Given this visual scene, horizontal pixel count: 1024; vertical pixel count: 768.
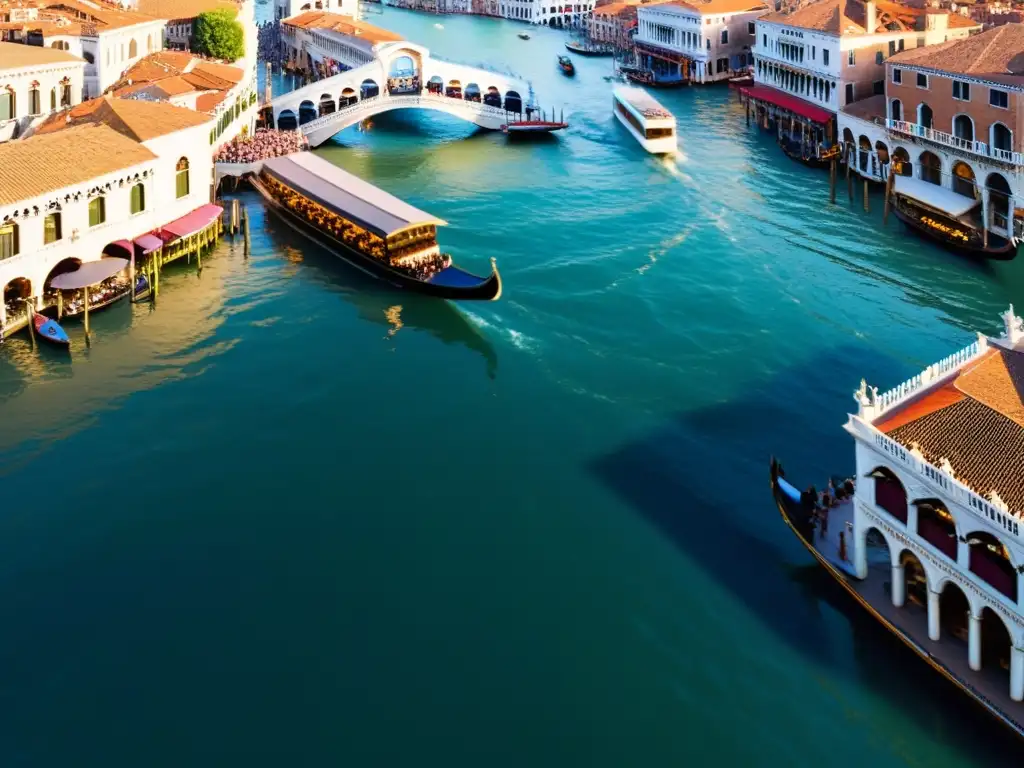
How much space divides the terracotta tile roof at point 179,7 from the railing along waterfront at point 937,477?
4843 centimetres

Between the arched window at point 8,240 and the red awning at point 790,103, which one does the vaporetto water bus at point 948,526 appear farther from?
the red awning at point 790,103

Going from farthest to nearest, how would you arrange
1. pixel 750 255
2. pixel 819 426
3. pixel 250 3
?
pixel 250 3
pixel 750 255
pixel 819 426

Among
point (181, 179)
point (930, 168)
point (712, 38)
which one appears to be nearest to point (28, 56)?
point (181, 179)

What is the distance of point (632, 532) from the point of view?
16984 millimetres

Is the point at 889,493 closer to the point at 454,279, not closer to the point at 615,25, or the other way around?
the point at 454,279

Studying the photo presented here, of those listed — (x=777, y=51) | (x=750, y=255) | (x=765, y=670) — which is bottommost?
(x=765, y=670)

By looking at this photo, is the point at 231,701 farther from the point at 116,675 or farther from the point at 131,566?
the point at 131,566

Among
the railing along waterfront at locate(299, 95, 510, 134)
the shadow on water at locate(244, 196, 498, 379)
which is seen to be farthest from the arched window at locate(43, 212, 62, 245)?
the railing along waterfront at locate(299, 95, 510, 134)

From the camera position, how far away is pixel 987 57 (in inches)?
1257

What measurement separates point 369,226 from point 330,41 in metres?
35.8

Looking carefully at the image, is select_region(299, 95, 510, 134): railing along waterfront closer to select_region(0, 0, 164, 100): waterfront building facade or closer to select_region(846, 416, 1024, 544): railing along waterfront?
select_region(0, 0, 164, 100): waterfront building facade

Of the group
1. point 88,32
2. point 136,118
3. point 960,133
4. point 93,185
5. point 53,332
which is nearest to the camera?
point 53,332

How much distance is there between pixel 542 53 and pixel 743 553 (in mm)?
71351

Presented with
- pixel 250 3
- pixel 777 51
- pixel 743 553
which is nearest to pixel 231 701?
pixel 743 553
